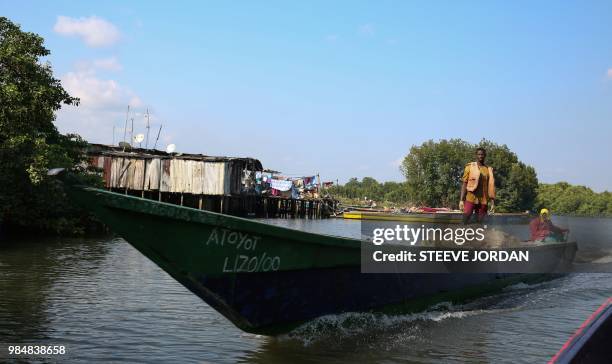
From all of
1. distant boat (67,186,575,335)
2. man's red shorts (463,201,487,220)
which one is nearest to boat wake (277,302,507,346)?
distant boat (67,186,575,335)

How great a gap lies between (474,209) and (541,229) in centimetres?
342

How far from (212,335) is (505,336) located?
437 cm

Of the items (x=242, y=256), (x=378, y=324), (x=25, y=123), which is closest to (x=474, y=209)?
(x=378, y=324)

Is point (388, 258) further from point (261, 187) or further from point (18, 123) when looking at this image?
point (261, 187)

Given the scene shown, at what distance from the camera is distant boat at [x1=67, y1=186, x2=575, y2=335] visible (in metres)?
5.58

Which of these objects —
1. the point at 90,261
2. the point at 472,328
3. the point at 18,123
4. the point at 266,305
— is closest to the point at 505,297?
the point at 472,328

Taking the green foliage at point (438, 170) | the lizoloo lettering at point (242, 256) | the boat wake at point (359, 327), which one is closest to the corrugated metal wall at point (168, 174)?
the boat wake at point (359, 327)

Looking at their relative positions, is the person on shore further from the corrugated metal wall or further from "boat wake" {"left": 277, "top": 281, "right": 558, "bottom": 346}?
the corrugated metal wall

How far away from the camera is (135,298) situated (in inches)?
378

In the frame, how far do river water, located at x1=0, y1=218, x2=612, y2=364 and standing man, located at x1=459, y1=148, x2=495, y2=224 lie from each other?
1765 millimetres

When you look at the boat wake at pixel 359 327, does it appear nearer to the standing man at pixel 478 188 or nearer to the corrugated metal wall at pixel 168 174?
the standing man at pixel 478 188

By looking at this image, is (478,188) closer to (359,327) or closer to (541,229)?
(541,229)

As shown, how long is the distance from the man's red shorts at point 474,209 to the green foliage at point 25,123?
1178 cm

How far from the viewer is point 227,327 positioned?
783 cm
